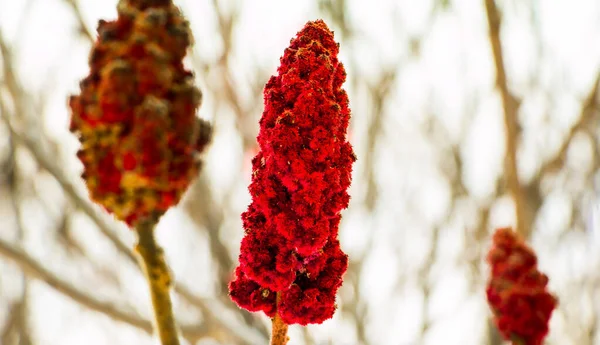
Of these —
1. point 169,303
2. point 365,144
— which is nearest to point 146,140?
point 169,303

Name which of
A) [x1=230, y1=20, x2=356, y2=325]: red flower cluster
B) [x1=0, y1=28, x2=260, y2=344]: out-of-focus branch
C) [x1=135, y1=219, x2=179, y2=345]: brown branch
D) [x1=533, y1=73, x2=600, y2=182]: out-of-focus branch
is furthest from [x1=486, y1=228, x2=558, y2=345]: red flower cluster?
[x1=533, y1=73, x2=600, y2=182]: out-of-focus branch

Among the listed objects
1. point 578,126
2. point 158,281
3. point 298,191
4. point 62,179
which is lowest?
point 158,281

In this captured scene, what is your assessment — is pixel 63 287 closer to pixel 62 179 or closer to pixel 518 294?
pixel 62 179

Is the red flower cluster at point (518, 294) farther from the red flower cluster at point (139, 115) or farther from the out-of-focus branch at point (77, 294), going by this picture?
the out-of-focus branch at point (77, 294)

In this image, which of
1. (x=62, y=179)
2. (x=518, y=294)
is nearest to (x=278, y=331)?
(x=518, y=294)

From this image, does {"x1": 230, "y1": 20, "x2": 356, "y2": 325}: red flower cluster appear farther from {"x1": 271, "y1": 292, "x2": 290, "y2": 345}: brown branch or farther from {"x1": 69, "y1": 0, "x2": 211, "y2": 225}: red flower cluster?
{"x1": 69, "y1": 0, "x2": 211, "y2": 225}: red flower cluster
